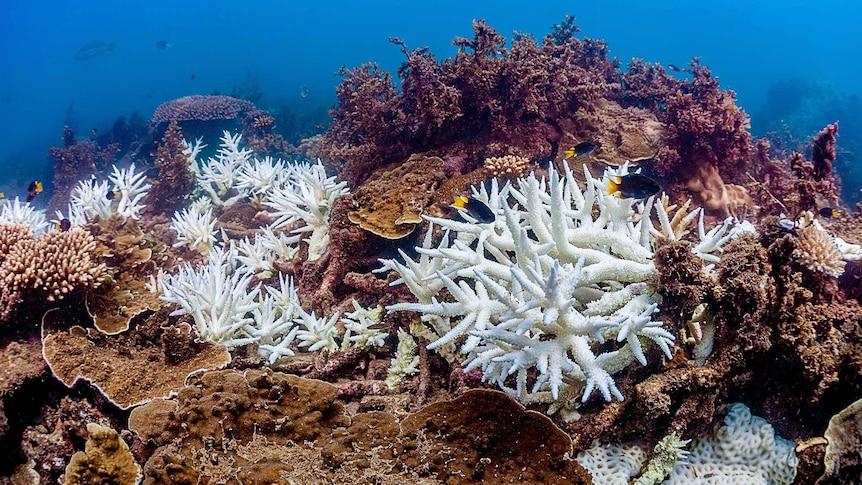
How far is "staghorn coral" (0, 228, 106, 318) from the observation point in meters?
3.61

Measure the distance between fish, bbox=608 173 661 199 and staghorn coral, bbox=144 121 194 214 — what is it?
8519mm

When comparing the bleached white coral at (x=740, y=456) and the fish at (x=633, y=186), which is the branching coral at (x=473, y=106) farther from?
the bleached white coral at (x=740, y=456)

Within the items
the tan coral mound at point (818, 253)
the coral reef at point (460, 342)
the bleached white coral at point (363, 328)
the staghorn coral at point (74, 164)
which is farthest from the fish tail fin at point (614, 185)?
the staghorn coral at point (74, 164)

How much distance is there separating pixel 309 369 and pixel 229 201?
5416 mm

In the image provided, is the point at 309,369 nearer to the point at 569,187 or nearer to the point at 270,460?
the point at 270,460

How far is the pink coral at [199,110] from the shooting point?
47.3 ft

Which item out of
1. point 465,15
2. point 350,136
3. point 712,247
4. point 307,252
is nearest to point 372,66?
point 350,136

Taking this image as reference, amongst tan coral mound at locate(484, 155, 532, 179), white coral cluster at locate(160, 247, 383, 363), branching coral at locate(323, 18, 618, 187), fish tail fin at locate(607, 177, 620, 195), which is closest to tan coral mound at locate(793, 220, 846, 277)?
fish tail fin at locate(607, 177, 620, 195)

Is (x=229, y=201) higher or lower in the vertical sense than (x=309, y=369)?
higher

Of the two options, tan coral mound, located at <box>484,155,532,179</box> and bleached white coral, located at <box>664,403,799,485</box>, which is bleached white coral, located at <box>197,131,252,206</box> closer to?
tan coral mound, located at <box>484,155,532,179</box>

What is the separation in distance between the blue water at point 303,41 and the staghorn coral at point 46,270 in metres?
37.9

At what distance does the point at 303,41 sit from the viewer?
3088 inches

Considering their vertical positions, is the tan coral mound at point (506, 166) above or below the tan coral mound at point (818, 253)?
above

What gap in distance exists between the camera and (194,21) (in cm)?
9281
